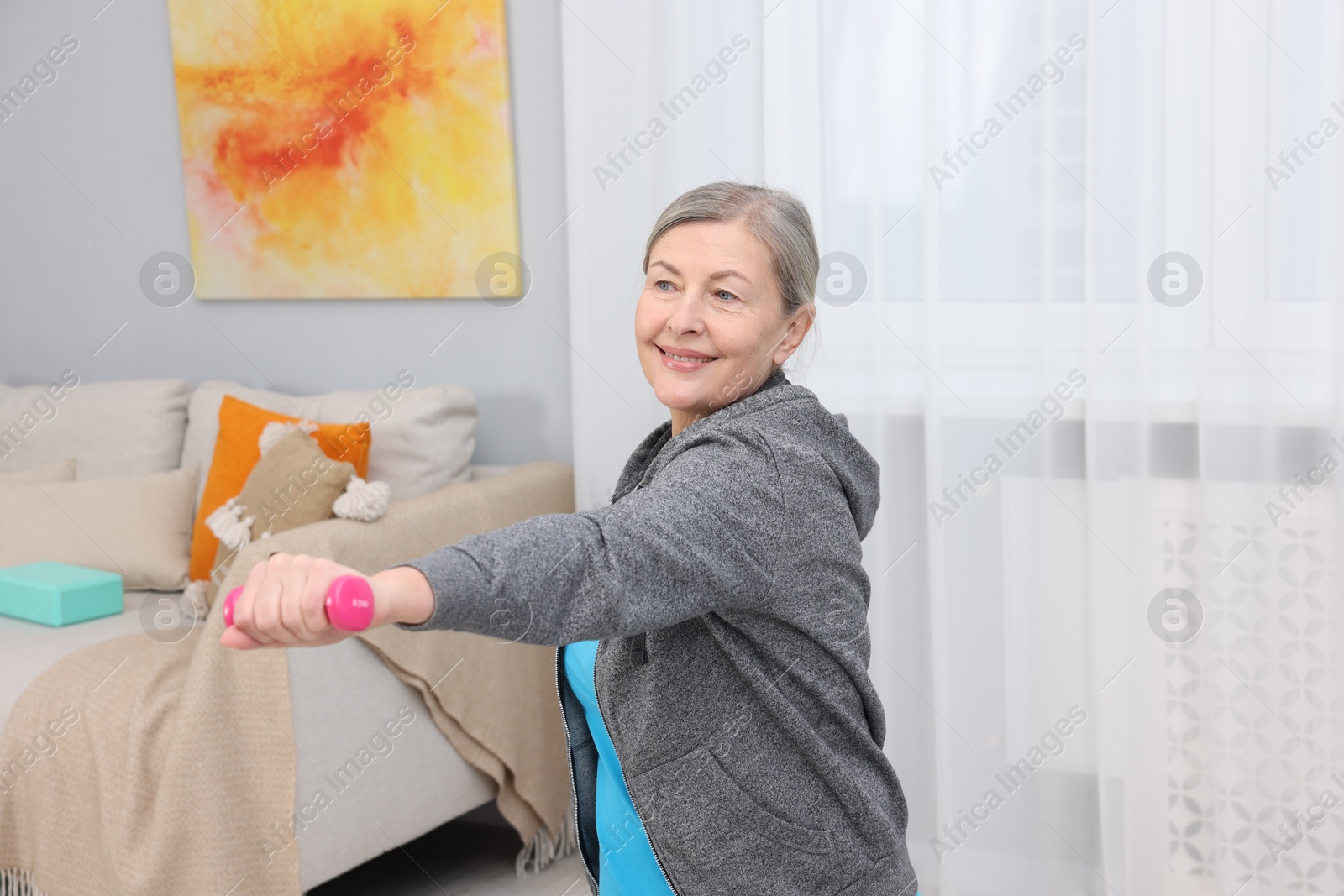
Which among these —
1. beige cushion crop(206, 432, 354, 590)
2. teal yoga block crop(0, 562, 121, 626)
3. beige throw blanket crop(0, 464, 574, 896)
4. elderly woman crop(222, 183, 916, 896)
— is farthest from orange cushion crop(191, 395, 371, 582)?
elderly woman crop(222, 183, 916, 896)

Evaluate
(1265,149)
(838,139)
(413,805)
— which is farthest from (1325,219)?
(413,805)

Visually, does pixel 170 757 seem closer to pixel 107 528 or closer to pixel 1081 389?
pixel 107 528

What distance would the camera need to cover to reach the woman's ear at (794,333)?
118 centimetres

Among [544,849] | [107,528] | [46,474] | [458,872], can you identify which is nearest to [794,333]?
[544,849]

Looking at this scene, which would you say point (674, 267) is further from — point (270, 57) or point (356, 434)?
point (270, 57)

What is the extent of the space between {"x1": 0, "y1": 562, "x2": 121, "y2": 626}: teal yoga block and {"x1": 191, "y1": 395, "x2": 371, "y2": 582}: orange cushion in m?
0.19

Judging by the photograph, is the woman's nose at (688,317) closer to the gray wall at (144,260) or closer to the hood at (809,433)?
the hood at (809,433)

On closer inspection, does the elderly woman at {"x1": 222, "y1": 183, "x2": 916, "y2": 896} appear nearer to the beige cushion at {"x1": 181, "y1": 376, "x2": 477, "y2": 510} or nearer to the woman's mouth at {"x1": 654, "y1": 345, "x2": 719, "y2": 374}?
the woman's mouth at {"x1": 654, "y1": 345, "x2": 719, "y2": 374}

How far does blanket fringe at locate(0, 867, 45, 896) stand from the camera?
1972 mm

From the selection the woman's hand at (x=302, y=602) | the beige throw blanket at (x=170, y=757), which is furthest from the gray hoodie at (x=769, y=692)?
the beige throw blanket at (x=170, y=757)

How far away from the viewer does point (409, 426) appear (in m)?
2.54

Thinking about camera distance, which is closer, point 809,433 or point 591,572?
point 591,572

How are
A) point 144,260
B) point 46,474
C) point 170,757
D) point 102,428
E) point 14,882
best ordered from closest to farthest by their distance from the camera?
1. point 170,757
2. point 14,882
3. point 46,474
4. point 102,428
5. point 144,260

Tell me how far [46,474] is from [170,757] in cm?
134
